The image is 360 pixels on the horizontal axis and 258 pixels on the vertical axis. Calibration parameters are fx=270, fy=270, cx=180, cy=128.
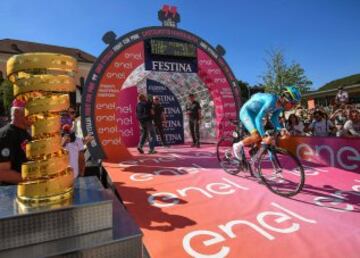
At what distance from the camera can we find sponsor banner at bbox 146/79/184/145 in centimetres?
1273

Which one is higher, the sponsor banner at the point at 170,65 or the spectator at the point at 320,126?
the sponsor banner at the point at 170,65

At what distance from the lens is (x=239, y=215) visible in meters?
3.38

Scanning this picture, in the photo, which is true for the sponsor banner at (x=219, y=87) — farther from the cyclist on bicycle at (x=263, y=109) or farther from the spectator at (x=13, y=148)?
the spectator at (x=13, y=148)

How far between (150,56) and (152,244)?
6.98 meters

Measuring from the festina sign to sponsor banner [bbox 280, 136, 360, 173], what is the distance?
4.19 metres

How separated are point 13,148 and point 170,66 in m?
6.77

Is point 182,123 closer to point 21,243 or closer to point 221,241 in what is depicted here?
point 221,241

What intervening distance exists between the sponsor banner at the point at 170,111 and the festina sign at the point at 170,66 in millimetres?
3641

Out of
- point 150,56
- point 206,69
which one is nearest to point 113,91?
point 150,56

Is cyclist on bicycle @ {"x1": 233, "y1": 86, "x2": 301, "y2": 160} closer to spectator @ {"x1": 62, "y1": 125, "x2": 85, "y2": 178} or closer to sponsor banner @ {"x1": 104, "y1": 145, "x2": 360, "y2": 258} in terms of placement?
sponsor banner @ {"x1": 104, "y1": 145, "x2": 360, "y2": 258}

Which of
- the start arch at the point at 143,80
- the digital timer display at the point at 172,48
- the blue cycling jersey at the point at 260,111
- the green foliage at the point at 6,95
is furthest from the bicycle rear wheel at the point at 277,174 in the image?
the green foliage at the point at 6,95

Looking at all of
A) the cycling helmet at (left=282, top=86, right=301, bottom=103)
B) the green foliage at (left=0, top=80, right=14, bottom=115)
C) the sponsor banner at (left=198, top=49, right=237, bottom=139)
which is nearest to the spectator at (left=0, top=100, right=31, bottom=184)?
the cycling helmet at (left=282, top=86, right=301, bottom=103)

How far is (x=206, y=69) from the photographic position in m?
9.77

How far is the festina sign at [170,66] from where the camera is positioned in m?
8.90
